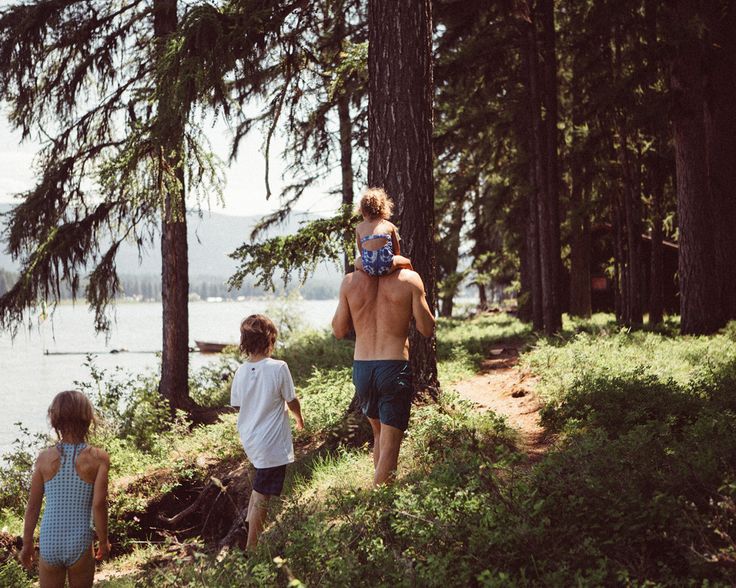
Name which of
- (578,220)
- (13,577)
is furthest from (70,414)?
(578,220)

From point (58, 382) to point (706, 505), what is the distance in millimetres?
30362

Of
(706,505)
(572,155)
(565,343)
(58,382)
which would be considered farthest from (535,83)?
(58,382)

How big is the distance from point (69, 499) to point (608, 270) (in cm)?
2983

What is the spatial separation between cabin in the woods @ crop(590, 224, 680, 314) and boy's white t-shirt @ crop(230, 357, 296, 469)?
27.6 metres

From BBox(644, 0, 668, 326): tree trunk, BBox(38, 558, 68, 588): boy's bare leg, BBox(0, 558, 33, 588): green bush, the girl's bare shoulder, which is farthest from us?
BBox(644, 0, 668, 326): tree trunk

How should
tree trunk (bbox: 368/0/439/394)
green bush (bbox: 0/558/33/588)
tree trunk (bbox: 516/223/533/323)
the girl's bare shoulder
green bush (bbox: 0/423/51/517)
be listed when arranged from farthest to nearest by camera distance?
1. tree trunk (bbox: 516/223/533/323)
2. green bush (bbox: 0/423/51/517)
3. tree trunk (bbox: 368/0/439/394)
4. green bush (bbox: 0/558/33/588)
5. the girl's bare shoulder

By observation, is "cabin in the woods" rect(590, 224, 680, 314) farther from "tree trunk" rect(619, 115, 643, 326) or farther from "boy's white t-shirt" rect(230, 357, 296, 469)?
"boy's white t-shirt" rect(230, 357, 296, 469)

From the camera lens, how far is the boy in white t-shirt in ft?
16.8

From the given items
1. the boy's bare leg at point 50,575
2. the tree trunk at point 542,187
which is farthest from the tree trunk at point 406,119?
the tree trunk at point 542,187

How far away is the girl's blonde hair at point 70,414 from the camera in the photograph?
4320mm

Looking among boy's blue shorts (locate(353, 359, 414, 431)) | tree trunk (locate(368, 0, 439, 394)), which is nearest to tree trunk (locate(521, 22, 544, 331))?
tree trunk (locate(368, 0, 439, 394))

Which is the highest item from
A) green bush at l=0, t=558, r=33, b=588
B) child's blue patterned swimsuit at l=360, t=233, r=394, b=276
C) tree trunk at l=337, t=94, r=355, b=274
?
tree trunk at l=337, t=94, r=355, b=274

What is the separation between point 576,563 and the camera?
351 cm

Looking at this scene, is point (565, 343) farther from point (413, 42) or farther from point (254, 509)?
point (254, 509)
